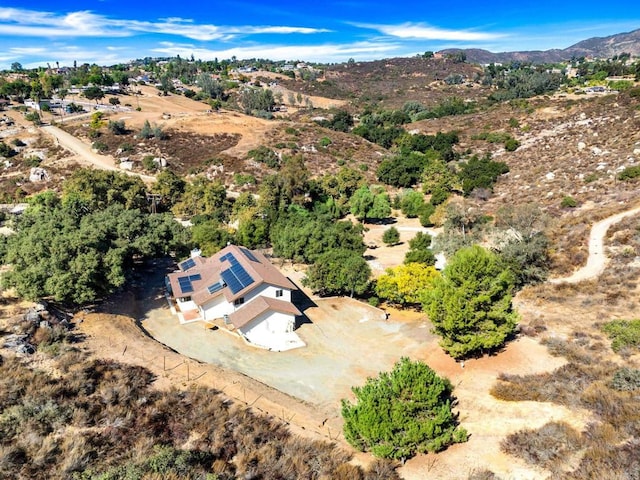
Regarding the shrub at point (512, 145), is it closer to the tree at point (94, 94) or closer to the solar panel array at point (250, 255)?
the solar panel array at point (250, 255)

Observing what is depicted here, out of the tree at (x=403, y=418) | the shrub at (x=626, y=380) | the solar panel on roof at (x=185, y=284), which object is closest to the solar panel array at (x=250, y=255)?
the solar panel on roof at (x=185, y=284)

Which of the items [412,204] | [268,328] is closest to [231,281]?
[268,328]

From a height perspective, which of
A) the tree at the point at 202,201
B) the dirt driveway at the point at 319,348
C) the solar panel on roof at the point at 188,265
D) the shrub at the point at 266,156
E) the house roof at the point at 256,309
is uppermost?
the shrub at the point at 266,156

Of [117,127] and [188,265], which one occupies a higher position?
[117,127]

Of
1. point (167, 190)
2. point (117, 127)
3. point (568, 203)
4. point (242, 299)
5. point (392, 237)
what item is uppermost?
point (117, 127)

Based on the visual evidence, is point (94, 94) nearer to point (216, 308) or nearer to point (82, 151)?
point (82, 151)

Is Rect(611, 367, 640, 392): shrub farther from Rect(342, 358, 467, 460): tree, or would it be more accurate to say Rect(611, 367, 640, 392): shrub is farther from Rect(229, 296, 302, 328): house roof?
Rect(229, 296, 302, 328): house roof
